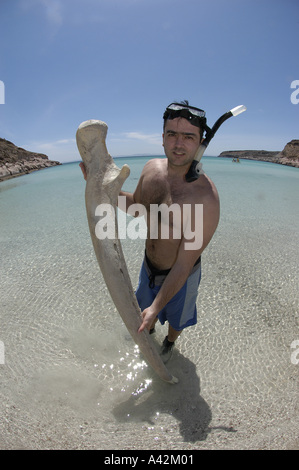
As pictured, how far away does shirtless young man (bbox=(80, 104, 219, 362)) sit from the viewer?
1840 mm

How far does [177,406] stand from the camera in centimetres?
215

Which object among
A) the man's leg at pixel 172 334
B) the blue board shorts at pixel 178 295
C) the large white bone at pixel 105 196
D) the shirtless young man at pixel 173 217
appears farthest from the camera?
the man's leg at pixel 172 334

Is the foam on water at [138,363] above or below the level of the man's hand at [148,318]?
below

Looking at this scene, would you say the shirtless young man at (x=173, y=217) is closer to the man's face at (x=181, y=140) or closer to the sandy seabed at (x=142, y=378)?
the man's face at (x=181, y=140)

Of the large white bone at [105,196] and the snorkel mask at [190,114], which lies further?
the snorkel mask at [190,114]

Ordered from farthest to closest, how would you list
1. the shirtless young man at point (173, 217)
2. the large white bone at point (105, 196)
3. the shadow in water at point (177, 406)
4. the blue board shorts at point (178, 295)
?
1. the blue board shorts at point (178, 295)
2. the shadow in water at point (177, 406)
3. the shirtless young man at point (173, 217)
4. the large white bone at point (105, 196)

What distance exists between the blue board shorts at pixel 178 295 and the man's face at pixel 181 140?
0.92 m

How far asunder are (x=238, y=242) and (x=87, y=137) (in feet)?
14.9

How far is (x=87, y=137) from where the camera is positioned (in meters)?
1.71

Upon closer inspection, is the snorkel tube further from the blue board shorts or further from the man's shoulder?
the blue board shorts

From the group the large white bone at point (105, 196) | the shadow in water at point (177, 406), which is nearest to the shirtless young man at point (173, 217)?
the large white bone at point (105, 196)

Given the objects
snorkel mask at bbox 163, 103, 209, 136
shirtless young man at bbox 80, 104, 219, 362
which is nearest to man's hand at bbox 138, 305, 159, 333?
shirtless young man at bbox 80, 104, 219, 362

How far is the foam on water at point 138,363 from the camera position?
1917 millimetres

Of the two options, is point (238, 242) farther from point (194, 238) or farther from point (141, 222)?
point (194, 238)
